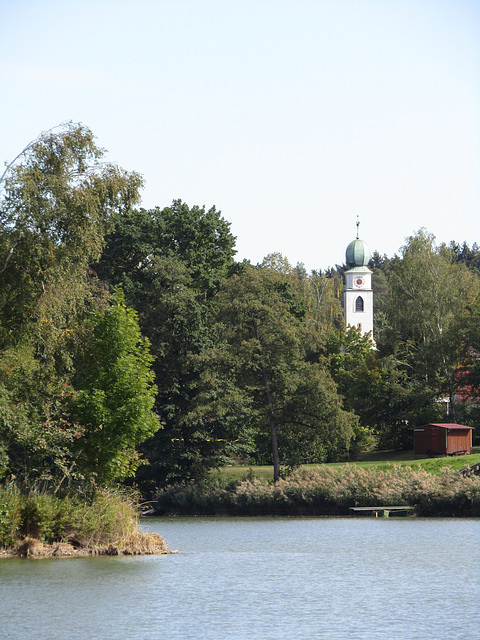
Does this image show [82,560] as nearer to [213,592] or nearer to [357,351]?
[213,592]

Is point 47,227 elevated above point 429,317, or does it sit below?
below

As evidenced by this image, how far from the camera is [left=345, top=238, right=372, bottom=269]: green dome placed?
124 meters

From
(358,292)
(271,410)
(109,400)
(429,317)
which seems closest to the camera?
(109,400)

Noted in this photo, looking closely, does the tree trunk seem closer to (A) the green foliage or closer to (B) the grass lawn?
(B) the grass lawn

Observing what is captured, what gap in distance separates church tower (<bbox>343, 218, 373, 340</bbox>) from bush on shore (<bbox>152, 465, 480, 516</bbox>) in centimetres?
6703

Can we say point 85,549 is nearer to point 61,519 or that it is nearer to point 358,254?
point 61,519

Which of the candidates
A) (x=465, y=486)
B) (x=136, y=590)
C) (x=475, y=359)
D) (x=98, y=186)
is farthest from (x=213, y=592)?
(x=475, y=359)

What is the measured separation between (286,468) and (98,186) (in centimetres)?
3192

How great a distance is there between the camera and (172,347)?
58781 mm

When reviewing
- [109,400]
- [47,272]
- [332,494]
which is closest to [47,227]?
[47,272]

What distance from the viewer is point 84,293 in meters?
29.4

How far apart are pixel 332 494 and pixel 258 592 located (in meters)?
27.3

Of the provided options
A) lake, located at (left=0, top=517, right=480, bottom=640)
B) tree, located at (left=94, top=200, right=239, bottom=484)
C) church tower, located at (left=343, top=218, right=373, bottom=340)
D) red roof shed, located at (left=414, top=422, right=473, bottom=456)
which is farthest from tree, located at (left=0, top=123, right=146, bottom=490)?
church tower, located at (left=343, top=218, right=373, bottom=340)

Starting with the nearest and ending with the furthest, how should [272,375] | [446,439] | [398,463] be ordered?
[398,463] → [272,375] → [446,439]
